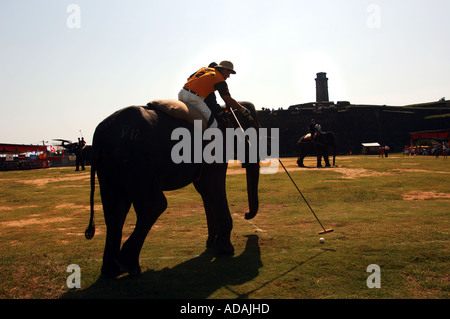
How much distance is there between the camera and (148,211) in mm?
4379

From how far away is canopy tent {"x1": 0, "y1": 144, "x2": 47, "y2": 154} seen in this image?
4144 cm

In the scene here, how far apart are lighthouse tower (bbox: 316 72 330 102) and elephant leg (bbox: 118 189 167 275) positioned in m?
72.9

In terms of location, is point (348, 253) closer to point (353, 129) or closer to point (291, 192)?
point (291, 192)

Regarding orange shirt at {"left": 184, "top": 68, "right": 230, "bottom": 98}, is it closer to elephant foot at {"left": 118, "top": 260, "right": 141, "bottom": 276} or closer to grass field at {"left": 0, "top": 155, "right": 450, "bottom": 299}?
grass field at {"left": 0, "top": 155, "right": 450, "bottom": 299}

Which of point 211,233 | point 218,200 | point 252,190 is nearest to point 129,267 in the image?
point 218,200

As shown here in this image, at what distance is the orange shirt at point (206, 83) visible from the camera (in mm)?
5336

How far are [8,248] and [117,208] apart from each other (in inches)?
106

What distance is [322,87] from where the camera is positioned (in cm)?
7375

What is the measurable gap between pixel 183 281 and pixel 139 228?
80 centimetres

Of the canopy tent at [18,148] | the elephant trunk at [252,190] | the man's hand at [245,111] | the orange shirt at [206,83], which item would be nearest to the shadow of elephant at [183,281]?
the elephant trunk at [252,190]

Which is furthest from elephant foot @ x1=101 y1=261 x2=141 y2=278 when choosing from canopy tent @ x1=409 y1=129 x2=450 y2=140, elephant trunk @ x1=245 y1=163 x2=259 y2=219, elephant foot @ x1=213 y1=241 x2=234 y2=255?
canopy tent @ x1=409 y1=129 x2=450 y2=140
